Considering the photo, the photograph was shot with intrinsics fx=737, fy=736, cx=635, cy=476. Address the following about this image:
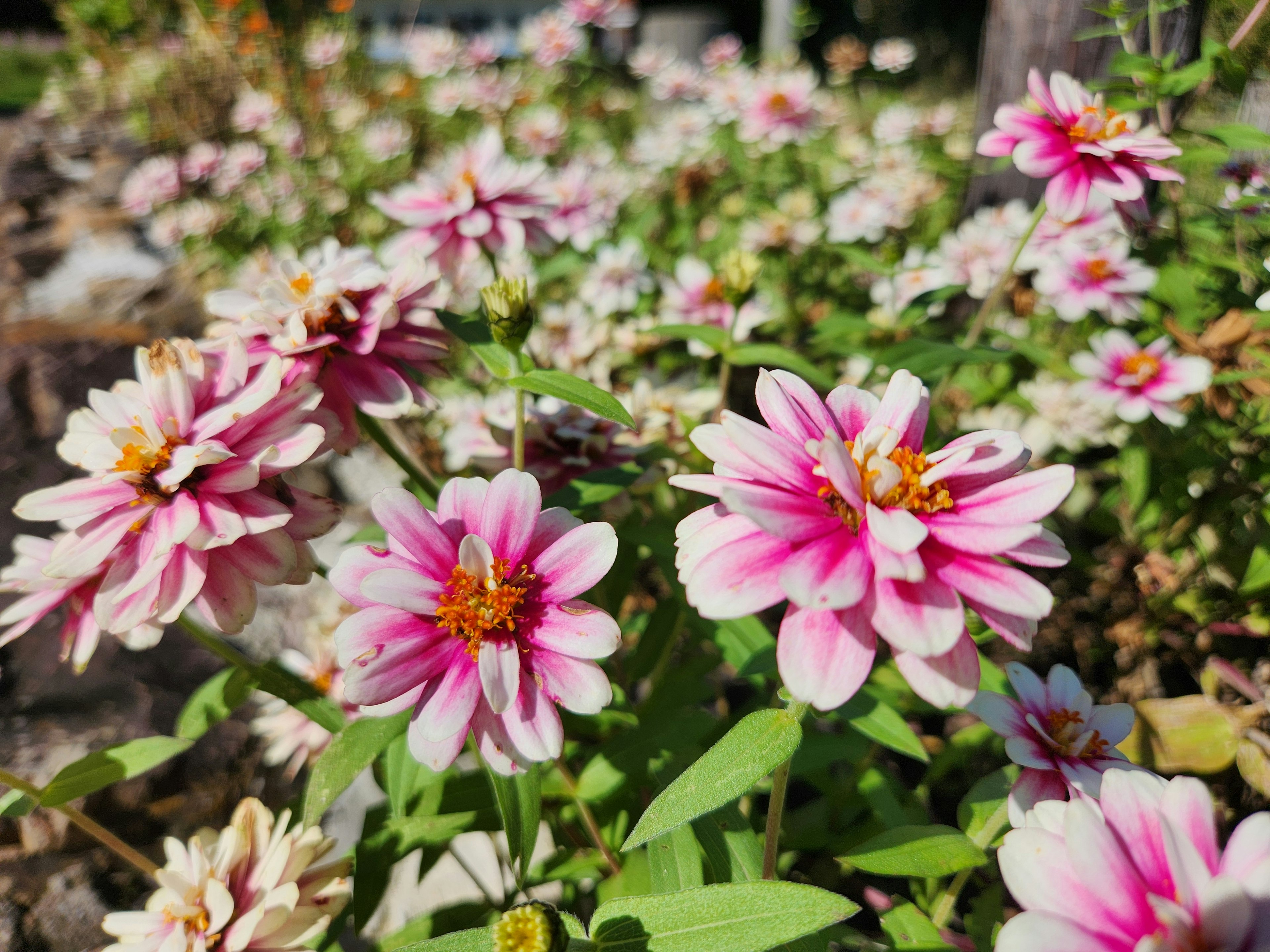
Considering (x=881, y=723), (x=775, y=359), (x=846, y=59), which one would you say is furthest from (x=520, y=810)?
(x=846, y=59)


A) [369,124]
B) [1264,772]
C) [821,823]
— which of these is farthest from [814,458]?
[369,124]

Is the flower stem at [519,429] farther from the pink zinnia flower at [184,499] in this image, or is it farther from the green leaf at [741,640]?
the green leaf at [741,640]

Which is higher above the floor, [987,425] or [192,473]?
[192,473]

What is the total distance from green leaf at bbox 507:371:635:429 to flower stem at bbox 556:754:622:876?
0.51 m

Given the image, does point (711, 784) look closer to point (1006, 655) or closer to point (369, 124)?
point (1006, 655)

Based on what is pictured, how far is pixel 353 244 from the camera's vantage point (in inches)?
148

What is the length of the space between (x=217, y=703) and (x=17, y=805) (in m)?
0.26

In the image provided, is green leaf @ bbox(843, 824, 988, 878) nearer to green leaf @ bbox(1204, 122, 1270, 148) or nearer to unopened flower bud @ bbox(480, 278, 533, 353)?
unopened flower bud @ bbox(480, 278, 533, 353)

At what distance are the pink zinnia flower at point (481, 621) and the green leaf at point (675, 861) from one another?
0.87 ft

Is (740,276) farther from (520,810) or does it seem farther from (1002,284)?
(520,810)

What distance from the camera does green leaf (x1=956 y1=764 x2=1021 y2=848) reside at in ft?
3.08

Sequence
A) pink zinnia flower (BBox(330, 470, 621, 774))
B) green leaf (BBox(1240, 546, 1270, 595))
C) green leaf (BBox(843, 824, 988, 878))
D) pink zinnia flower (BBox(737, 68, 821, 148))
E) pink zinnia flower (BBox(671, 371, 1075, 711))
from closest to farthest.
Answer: pink zinnia flower (BBox(671, 371, 1075, 711))
pink zinnia flower (BBox(330, 470, 621, 774))
green leaf (BBox(843, 824, 988, 878))
green leaf (BBox(1240, 546, 1270, 595))
pink zinnia flower (BBox(737, 68, 821, 148))

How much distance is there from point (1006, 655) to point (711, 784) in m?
1.56

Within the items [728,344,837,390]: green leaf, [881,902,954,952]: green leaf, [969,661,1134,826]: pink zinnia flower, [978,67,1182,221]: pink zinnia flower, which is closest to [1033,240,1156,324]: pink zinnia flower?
[978,67,1182,221]: pink zinnia flower
